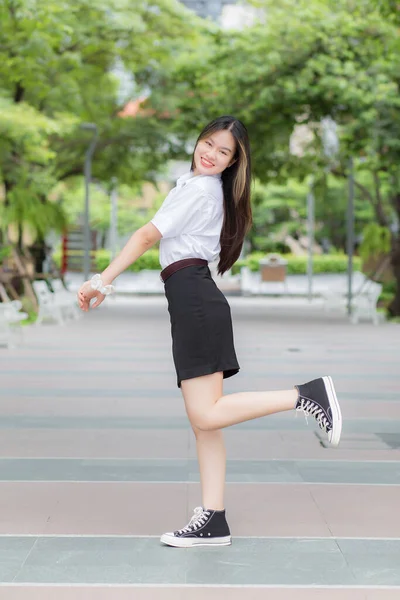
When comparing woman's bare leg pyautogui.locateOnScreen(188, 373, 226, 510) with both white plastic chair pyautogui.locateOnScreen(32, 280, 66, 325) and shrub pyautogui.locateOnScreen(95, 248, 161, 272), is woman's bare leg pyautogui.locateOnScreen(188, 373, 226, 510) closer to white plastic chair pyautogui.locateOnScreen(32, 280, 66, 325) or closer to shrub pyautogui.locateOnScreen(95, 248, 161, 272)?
white plastic chair pyautogui.locateOnScreen(32, 280, 66, 325)

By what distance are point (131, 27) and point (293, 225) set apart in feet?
108

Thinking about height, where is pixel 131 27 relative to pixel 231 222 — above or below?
above

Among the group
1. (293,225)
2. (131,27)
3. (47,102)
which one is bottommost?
(293,225)

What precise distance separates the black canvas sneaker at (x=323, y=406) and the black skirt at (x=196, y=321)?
378 millimetres

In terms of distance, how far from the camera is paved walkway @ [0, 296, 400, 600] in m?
4.05

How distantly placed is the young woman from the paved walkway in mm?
382

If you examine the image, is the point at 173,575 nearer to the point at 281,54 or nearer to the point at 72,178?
the point at 281,54

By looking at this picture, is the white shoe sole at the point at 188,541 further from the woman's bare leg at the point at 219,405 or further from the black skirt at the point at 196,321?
the black skirt at the point at 196,321

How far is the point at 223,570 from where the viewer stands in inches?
164

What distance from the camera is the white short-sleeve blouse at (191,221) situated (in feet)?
14.5

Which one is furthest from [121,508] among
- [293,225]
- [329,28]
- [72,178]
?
[293,225]

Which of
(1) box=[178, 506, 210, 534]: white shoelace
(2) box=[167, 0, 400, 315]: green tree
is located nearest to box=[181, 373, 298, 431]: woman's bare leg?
(1) box=[178, 506, 210, 534]: white shoelace

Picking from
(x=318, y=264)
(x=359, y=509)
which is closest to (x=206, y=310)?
(x=359, y=509)

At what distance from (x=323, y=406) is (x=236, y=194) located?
101 centimetres
